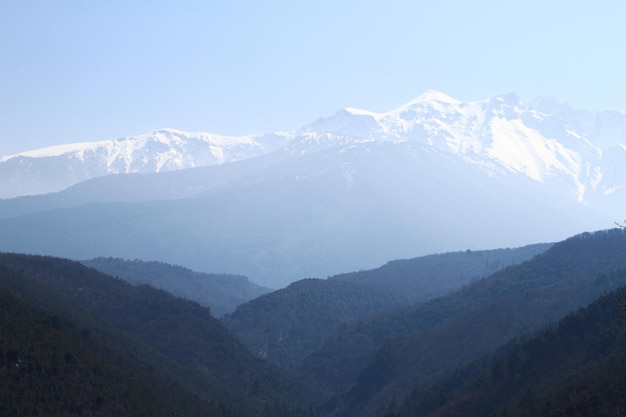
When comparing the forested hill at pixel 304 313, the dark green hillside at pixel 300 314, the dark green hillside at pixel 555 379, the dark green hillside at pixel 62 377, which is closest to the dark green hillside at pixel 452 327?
the dark green hillside at pixel 300 314

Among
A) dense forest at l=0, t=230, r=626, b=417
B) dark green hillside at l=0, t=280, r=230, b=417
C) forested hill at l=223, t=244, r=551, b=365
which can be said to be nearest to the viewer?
dark green hillside at l=0, t=280, r=230, b=417

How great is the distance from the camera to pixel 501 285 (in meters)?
145

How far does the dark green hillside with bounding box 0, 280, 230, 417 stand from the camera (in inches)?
2381

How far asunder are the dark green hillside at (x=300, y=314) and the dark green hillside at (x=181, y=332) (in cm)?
3360

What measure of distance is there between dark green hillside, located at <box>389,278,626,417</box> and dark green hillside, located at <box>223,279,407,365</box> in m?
68.1

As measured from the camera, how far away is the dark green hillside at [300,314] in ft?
523

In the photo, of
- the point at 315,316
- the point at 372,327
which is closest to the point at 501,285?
the point at 372,327

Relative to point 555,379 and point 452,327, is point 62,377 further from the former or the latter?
point 452,327

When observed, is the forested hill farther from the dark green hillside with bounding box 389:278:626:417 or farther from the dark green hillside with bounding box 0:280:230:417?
the dark green hillside with bounding box 0:280:230:417

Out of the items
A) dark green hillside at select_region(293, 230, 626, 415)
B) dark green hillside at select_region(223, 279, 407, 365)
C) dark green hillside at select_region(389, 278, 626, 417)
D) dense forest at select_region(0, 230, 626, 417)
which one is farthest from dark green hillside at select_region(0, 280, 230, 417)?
dark green hillside at select_region(223, 279, 407, 365)

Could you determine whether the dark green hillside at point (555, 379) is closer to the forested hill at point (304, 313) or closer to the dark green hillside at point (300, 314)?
the forested hill at point (304, 313)

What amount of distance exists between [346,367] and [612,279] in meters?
49.3

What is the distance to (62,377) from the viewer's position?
64.7 meters

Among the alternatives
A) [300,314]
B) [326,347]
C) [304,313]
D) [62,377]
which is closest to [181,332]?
[326,347]
